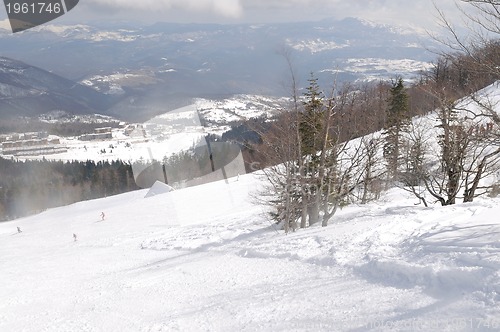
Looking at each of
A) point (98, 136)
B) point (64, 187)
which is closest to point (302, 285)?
point (64, 187)

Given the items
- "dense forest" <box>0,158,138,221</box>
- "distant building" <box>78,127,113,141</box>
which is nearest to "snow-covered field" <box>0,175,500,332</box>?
"dense forest" <box>0,158,138,221</box>

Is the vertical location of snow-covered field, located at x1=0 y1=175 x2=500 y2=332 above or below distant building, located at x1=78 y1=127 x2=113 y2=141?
below

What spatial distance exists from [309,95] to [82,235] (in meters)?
22.9

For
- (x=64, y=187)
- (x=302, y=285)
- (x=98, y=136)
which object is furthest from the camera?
(x=98, y=136)

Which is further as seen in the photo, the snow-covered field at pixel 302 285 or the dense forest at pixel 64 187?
the dense forest at pixel 64 187

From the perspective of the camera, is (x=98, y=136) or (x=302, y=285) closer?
(x=302, y=285)

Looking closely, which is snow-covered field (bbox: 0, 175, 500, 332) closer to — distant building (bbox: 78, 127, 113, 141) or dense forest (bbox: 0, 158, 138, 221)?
dense forest (bbox: 0, 158, 138, 221)

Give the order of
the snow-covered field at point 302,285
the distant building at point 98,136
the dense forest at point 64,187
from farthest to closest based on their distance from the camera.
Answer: the distant building at point 98,136
the dense forest at point 64,187
the snow-covered field at point 302,285

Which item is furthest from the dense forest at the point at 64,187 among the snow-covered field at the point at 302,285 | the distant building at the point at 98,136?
the snow-covered field at the point at 302,285

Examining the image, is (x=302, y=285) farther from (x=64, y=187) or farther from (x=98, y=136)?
(x=98, y=136)

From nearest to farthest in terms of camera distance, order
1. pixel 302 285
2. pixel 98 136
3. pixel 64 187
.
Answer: pixel 302 285
pixel 64 187
pixel 98 136

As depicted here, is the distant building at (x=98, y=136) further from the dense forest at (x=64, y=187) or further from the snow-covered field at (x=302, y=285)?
the snow-covered field at (x=302, y=285)

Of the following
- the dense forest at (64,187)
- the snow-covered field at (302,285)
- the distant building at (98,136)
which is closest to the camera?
the snow-covered field at (302,285)

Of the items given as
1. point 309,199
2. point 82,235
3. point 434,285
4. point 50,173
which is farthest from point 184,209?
point 50,173
